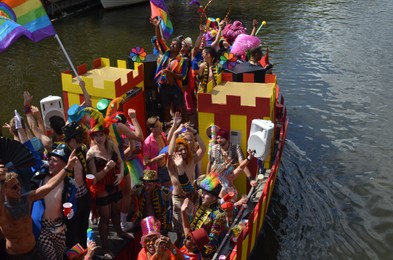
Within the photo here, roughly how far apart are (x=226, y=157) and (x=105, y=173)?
6.41ft

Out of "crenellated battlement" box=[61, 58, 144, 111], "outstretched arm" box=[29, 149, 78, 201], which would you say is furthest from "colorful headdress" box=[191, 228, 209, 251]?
"crenellated battlement" box=[61, 58, 144, 111]

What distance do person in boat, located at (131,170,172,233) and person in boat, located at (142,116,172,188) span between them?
1.58 feet

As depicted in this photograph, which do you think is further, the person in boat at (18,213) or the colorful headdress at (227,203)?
the colorful headdress at (227,203)

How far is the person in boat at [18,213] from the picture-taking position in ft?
12.4

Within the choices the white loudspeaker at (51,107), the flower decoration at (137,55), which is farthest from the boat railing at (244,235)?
the flower decoration at (137,55)

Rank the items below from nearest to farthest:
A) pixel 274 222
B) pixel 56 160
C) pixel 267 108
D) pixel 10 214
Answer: pixel 10 214 < pixel 56 160 < pixel 267 108 < pixel 274 222

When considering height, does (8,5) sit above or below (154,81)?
above

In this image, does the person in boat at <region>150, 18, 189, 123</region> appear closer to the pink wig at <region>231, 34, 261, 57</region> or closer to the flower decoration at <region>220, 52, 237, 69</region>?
the flower decoration at <region>220, 52, 237, 69</region>

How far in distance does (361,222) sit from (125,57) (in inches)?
486

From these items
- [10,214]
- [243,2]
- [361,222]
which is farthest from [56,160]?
[243,2]

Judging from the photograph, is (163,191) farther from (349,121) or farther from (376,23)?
(376,23)

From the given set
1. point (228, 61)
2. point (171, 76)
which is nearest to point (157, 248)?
point (171, 76)

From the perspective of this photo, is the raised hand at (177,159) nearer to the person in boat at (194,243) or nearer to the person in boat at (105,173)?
the person in boat at (105,173)

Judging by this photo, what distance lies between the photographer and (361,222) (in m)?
8.11
